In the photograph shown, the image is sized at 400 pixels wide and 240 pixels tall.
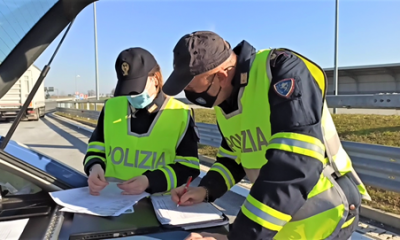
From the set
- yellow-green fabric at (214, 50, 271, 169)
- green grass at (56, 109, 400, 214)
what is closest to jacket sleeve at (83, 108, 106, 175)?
yellow-green fabric at (214, 50, 271, 169)

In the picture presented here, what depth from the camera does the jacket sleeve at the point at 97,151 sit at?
2053 millimetres

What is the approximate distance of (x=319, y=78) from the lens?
1.15 metres

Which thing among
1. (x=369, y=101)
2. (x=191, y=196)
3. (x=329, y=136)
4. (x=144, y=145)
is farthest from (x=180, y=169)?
(x=369, y=101)

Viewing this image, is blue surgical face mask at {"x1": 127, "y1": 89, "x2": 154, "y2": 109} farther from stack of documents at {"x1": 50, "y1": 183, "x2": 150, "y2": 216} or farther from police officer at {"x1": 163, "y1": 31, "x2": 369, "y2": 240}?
police officer at {"x1": 163, "y1": 31, "x2": 369, "y2": 240}

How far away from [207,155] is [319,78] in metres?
5.69

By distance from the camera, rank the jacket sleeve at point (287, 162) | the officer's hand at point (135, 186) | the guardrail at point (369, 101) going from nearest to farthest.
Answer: the jacket sleeve at point (287, 162) < the officer's hand at point (135, 186) < the guardrail at point (369, 101)

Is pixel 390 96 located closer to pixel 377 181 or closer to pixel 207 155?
pixel 377 181

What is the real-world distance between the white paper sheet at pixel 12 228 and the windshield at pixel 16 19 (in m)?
0.75

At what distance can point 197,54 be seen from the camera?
1188 mm

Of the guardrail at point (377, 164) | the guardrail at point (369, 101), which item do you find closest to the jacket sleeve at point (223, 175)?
the guardrail at point (377, 164)

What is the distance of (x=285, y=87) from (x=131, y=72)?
3.76 ft

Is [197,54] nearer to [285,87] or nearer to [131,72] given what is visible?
[285,87]

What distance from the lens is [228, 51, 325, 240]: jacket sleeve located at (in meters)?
1.01

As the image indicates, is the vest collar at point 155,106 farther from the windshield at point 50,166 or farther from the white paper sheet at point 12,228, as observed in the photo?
the white paper sheet at point 12,228
